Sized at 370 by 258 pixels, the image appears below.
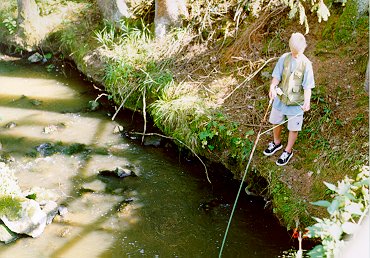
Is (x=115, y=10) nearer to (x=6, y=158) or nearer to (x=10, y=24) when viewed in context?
(x=10, y=24)

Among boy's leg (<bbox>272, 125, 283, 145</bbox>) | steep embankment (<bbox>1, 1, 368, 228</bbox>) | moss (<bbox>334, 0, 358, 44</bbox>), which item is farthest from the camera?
moss (<bbox>334, 0, 358, 44</bbox>)

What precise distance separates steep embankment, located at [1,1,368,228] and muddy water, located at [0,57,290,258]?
0.39m

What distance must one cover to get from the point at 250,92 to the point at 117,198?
2.69 metres

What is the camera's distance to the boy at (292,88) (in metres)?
5.13

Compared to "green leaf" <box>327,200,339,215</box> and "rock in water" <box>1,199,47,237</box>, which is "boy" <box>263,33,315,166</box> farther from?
"rock in water" <box>1,199,47,237</box>

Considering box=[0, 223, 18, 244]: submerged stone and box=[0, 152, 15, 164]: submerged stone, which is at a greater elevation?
box=[0, 152, 15, 164]: submerged stone

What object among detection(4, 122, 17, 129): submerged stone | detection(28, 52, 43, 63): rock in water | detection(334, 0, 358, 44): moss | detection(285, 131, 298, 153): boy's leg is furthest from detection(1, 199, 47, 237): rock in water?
detection(28, 52, 43, 63): rock in water

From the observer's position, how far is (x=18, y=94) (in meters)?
9.06

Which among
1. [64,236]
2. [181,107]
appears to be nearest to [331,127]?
[181,107]

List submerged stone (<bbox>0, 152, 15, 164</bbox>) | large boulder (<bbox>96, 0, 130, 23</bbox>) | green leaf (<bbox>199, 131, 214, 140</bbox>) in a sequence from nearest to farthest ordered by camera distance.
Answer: green leaf (<bbox>199, 131, 214, 140</bbox>), submerged stone (<bbox>0, 152, 15, 164</bbox>), large boulder (<bbox>96, 0, 130, 23</bbox>)

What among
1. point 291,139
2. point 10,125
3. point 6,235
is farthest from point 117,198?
point 10,125

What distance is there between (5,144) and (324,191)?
5243 millimetres

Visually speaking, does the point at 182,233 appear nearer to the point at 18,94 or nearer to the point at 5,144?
the point at 5,144

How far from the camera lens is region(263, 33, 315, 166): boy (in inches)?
202
